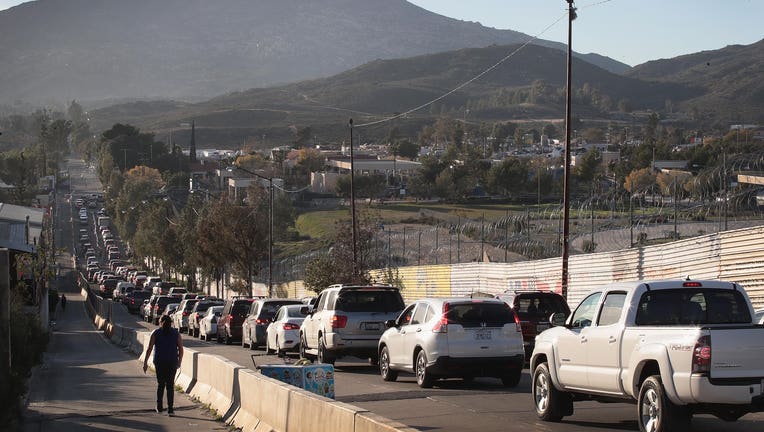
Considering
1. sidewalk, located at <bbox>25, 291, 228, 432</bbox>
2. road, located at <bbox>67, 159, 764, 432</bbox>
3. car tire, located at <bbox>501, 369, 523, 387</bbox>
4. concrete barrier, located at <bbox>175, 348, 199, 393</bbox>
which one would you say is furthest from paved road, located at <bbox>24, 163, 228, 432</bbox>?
car tire, located at <bbox>501, 369, 523, 387</bbox>

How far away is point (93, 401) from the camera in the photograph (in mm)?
22109

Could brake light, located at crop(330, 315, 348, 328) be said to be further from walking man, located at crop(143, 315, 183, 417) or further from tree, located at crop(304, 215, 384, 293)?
tree, located at crop(304, 215, 384, 293)

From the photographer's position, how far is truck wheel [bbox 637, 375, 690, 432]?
42.0 ft

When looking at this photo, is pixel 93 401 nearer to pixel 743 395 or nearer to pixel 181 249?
pixel 743 395

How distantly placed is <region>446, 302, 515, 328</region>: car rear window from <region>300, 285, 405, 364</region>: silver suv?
523 centimetres

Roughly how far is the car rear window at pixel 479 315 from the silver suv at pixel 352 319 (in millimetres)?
5226

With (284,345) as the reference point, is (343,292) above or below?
above

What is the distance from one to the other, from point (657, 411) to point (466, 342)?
8168 millimetres

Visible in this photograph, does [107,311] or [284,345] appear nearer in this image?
[284,345]

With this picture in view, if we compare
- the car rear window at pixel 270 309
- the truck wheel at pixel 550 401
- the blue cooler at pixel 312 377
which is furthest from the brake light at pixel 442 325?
the car rear window at pixel 270 309

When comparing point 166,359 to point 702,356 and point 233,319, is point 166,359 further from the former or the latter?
point 233,319

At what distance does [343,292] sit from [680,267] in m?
9.60

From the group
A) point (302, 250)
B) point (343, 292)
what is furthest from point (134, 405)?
point (302, 250)

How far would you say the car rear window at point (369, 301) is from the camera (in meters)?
26.8
